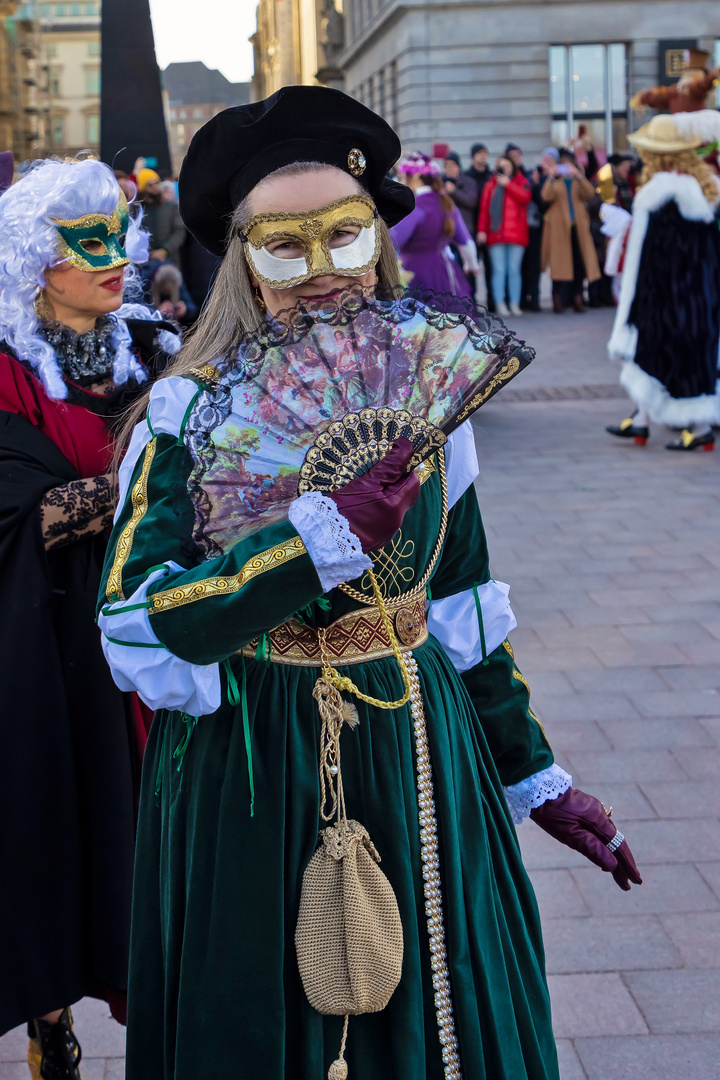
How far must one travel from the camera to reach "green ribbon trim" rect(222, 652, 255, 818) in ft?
5.55

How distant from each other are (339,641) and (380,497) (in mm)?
292

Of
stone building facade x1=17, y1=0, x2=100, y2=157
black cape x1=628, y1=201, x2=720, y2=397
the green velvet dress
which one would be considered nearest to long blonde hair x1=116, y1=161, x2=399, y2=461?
the green velvet dress

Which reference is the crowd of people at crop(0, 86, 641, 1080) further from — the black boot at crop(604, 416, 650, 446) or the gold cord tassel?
the black boot at crop(604, 416, 650, 446)

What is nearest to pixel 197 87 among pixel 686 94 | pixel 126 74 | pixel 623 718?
pixel 686 94

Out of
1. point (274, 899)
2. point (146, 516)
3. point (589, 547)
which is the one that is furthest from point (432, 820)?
point (589, 547)

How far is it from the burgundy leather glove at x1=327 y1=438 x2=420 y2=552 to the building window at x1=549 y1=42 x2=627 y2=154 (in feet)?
90.6

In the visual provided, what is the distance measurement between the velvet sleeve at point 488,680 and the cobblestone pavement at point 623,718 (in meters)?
1.10

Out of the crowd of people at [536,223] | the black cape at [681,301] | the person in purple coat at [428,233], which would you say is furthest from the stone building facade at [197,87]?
the black cape at [681,301]

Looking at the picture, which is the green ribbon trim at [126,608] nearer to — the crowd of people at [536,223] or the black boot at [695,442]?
the black boot at [695,442]

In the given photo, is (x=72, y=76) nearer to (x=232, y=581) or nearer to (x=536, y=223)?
(x=536, y=223)

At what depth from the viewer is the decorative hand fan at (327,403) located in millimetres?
1650

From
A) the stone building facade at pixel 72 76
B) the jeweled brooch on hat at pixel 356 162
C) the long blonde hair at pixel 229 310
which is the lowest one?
the long blonde hair at pixel 229 310

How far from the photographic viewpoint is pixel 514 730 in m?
2.08

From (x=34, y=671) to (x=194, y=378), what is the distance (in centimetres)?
104
